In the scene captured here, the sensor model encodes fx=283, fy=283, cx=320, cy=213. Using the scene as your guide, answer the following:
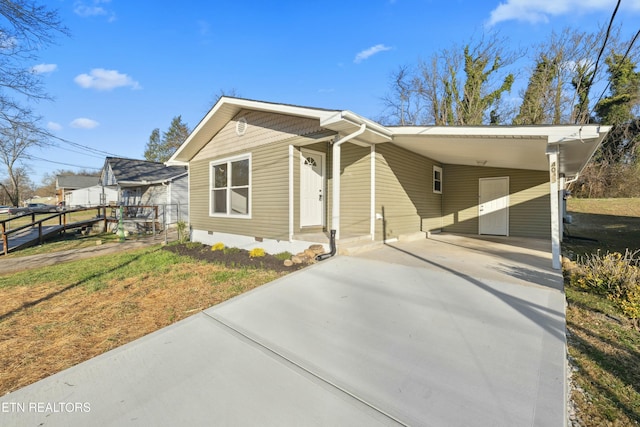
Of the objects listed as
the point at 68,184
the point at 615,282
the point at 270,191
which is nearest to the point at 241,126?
the point at 270,191

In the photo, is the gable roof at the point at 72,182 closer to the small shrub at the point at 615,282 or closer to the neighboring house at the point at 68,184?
the neighboring house at the point at 68,184

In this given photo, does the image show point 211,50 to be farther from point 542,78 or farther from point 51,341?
point 542,78

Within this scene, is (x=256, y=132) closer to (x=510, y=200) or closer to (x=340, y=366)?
(x=340, y=366)

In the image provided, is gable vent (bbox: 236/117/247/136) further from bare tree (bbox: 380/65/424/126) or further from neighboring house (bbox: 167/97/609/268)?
bare tree (bbox: 380/65/424/126)

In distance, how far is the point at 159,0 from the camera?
29.0ft

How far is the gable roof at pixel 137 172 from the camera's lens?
1653cm

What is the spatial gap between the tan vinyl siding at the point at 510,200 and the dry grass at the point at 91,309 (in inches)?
288

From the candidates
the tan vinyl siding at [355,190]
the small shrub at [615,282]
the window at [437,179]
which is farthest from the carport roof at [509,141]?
the small shrub at [615,282]

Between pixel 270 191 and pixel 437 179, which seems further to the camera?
pixel 437 179

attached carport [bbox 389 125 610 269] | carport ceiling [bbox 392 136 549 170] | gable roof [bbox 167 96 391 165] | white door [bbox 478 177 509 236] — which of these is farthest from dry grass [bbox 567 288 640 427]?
white door [bbox 478 177 509 236]

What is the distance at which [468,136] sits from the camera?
523cm

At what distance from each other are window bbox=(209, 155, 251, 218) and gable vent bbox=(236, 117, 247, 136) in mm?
725

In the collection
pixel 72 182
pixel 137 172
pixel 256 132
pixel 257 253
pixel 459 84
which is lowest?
pixel 257 253

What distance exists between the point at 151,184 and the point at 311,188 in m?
13.6
